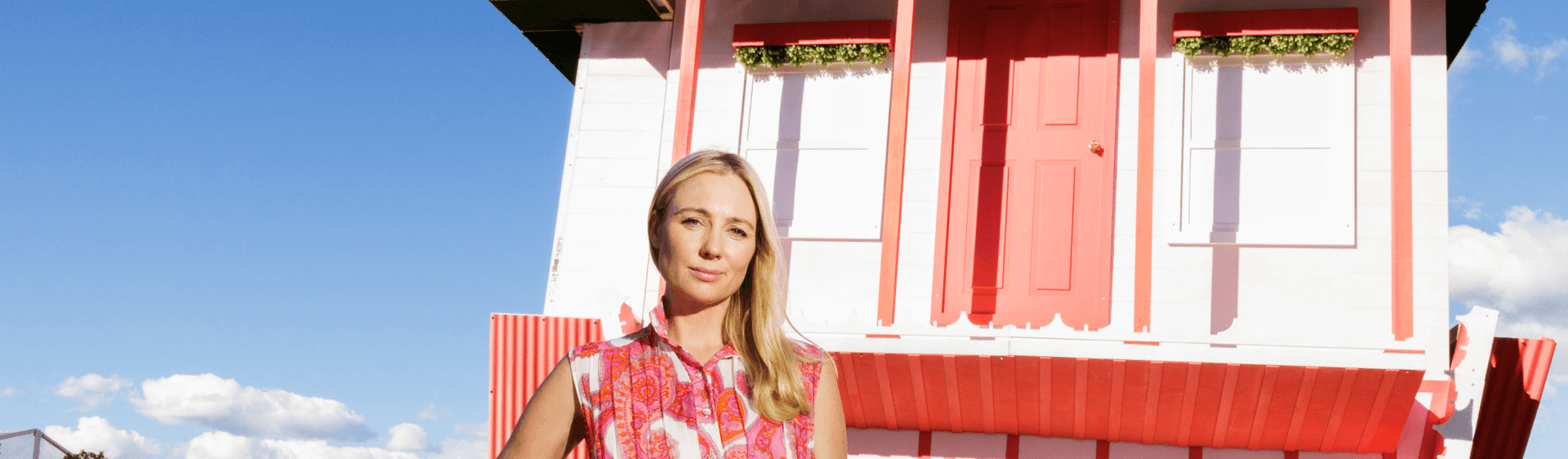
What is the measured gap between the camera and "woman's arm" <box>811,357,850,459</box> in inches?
79.5

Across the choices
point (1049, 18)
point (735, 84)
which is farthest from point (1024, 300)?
point (735, 84)

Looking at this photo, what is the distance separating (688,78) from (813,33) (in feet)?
4.58

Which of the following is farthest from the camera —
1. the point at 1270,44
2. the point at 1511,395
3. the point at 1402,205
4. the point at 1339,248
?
the point at 1270,44

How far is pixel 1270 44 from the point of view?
317 inches

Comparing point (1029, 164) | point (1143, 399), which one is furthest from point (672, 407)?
point (1029, 164)

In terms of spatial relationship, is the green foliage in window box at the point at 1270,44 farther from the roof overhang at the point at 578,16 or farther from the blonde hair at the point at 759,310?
the blonde hair at the point at 759,310

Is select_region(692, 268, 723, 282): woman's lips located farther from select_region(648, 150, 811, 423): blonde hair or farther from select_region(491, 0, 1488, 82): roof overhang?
select_region(491, 0, 1488, 82): roof overhang

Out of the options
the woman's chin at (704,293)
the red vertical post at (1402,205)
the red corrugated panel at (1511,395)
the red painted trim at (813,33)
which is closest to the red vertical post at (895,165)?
the red painted trim at (813,33)

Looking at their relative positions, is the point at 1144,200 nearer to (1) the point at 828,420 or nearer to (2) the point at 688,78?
(2) the point at 688,78

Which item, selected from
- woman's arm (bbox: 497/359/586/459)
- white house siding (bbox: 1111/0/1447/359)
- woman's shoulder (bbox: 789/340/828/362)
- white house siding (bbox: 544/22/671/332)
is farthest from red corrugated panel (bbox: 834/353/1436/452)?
woman's arm (bbox: 497/359/586/459)

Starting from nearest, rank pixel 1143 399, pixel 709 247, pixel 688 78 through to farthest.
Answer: pixel 709 247
pixel 1143 399
pixel 688 78

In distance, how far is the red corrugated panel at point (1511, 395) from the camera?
277 inches

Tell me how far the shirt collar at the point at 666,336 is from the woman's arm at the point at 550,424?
17 centimetres

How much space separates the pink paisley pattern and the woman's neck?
19 millimetres
